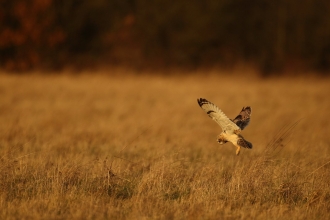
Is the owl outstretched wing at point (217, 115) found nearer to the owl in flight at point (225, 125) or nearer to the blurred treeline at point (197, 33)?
the owl in flight at point (225, 125)

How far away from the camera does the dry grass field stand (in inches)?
168

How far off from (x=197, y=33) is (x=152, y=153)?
50.5ft

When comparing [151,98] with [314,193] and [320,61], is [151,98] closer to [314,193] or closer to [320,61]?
[314,193]

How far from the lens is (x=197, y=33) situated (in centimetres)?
2119

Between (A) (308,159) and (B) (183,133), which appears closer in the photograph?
(A) (308,159)

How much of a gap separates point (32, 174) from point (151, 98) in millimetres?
7551

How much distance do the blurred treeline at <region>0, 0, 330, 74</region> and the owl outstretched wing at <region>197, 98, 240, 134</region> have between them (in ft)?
49.9

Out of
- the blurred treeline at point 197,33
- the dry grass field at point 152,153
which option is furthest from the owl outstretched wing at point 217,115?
the blurred treeline at point 197,33

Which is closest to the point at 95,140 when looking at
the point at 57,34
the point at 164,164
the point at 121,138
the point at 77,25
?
the point at 121,138

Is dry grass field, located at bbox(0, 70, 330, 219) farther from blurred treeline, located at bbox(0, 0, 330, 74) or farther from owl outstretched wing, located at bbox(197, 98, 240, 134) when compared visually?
blurred treeline, located at bbox(0, 0, 330, 74)

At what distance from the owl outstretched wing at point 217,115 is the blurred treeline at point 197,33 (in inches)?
599

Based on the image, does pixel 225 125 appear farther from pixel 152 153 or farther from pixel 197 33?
pixel 197 33

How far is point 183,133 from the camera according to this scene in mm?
8891

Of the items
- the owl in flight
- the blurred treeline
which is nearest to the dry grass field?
the owl in flight
